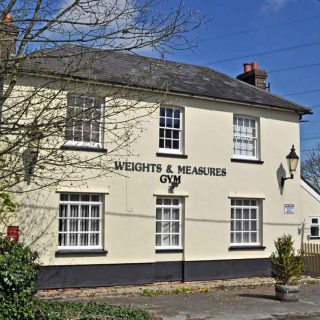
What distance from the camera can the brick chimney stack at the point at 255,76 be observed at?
21578 millimetres

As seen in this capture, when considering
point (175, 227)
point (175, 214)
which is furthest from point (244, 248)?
point (175, 214)

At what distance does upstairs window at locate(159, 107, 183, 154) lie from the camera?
16422mm

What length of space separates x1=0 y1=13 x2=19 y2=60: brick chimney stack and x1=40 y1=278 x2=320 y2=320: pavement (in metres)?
6.34

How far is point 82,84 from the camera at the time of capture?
9.58 metres

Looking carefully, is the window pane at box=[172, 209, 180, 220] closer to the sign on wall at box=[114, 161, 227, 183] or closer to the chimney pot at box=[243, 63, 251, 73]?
the sign on wall at box=[114, 161, 227, 183]

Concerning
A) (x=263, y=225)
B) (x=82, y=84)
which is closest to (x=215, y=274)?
(x=263, y=225)

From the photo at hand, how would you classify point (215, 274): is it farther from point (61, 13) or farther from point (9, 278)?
point (61, 13)

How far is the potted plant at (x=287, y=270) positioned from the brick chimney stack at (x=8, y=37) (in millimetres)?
8414

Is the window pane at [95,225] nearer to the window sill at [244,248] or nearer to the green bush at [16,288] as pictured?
the window sill at [244,248]

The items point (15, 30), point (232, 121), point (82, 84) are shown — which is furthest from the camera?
point (232, 121)

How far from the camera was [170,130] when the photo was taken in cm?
1661

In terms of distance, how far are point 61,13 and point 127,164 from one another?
7833 millimetres

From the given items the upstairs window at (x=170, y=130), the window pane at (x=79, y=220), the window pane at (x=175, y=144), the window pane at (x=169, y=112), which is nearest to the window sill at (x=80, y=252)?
the window pane at (x=79, y=220)

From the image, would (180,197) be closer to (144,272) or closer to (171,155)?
(171,155)
